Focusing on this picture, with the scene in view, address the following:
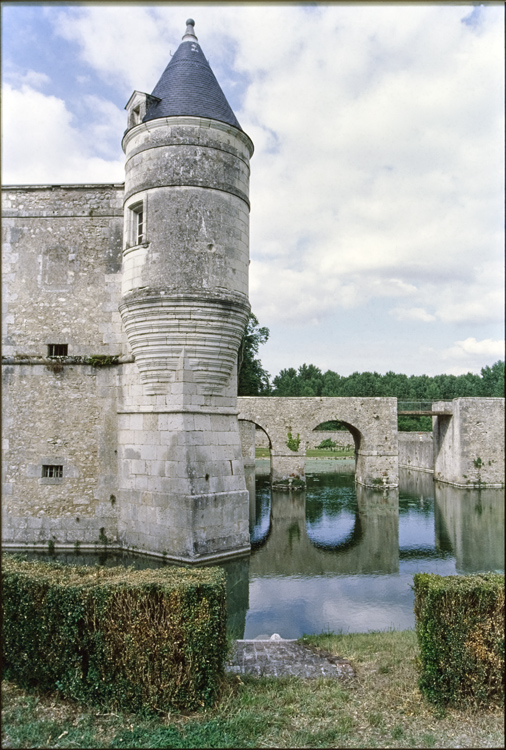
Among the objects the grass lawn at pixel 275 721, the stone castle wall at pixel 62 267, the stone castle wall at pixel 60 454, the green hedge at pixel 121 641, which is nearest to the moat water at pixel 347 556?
the stone castle wall at pixel 60 454

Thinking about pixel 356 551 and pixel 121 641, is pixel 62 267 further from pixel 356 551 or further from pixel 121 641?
pixel 356 551

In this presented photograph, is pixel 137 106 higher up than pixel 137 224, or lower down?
higher up

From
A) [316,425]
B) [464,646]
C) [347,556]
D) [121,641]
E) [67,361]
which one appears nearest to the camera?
[464,646]

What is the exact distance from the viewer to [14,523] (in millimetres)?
10383

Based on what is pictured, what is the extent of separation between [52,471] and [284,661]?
692 centimetres

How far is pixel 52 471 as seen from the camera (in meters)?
10.6

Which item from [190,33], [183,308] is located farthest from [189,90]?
[183,308]

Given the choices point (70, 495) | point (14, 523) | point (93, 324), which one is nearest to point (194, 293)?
point (93, 324)

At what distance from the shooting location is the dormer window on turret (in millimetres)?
9836

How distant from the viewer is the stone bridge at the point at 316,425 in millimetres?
20734

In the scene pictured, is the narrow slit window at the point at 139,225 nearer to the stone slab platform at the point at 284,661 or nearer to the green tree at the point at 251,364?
the stone slab platform at the point at 284,661

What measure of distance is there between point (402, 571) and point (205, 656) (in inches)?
287

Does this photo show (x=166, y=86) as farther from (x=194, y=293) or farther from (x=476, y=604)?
(x=476, y=604)

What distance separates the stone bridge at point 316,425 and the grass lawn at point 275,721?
638 inches
